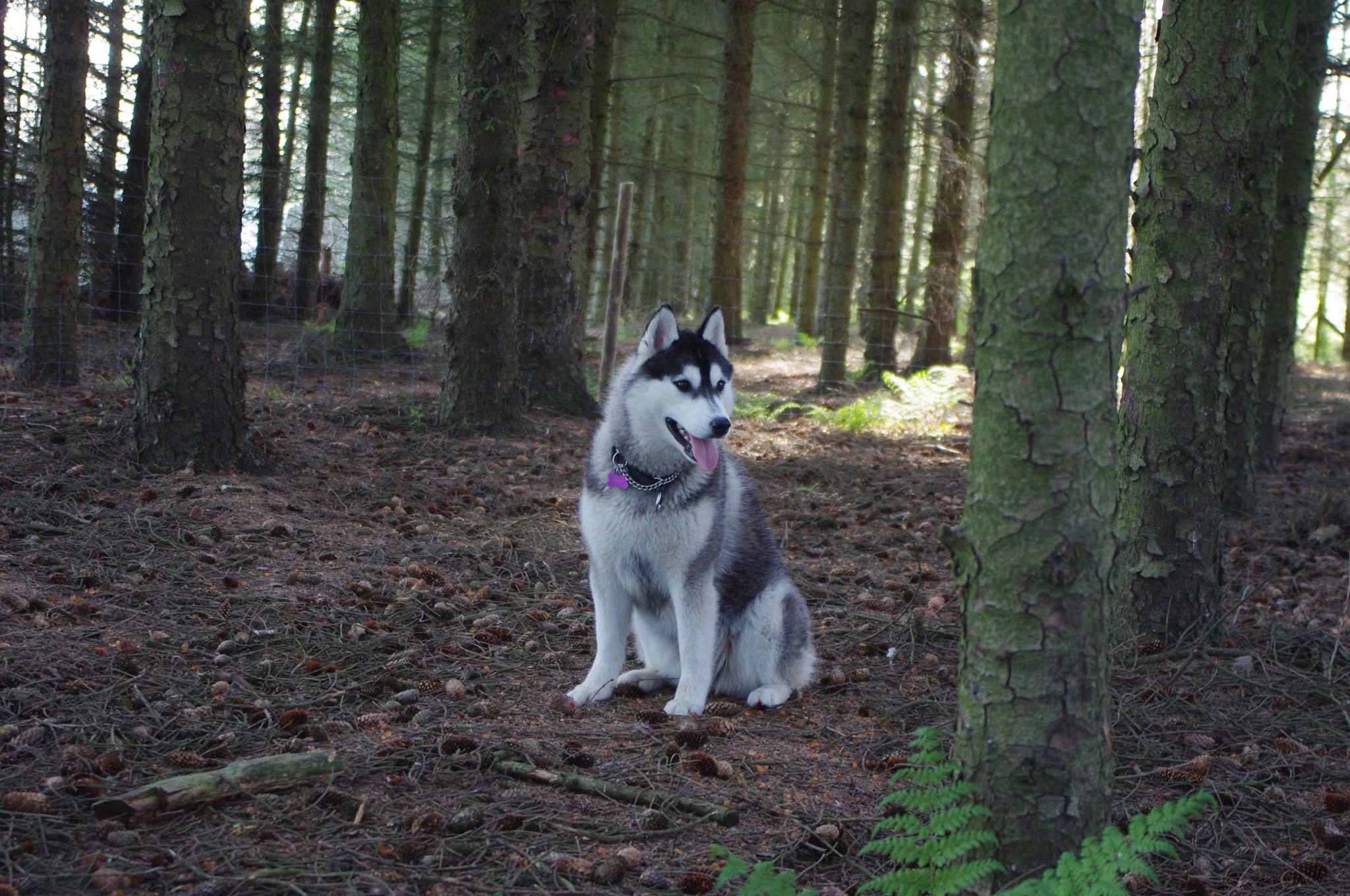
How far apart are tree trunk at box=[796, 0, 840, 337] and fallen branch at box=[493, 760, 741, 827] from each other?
601 inches

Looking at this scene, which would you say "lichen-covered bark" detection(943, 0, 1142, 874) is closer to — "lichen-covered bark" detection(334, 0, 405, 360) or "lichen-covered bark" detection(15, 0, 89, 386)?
"lichen-covered bark" detection(15, 0, 89, 386)

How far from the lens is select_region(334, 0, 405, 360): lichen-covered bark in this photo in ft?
44.7

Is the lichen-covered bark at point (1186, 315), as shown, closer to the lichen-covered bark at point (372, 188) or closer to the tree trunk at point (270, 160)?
the lichen-covered bark at point (372, 188)

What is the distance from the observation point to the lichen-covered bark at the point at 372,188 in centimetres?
1362

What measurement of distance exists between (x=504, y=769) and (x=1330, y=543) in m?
6.83

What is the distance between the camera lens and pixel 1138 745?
381 centimetres

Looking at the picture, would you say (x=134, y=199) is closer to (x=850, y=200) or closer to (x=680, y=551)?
(x=850, y=200)

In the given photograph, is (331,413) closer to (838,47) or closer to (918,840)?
(918,840)

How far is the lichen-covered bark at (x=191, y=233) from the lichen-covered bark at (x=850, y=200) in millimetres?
9344

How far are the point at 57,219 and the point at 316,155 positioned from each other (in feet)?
28.4

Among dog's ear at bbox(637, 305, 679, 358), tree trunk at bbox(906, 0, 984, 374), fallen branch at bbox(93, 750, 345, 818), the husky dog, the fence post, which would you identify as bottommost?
fallen branch at bbox(93, 750, 345, 818)

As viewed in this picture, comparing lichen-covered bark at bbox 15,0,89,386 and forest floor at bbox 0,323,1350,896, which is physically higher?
lichen-covered bark at bbox 15,0,89,386

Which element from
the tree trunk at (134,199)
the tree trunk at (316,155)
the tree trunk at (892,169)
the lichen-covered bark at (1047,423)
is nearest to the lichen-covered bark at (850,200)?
the tree trunk at (892,169)

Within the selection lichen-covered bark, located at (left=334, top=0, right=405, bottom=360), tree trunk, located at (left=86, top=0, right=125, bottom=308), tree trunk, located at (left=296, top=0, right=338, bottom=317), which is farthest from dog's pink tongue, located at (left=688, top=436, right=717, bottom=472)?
tree trunk, located at (left=86, top=0, right=125, bottom=308)
